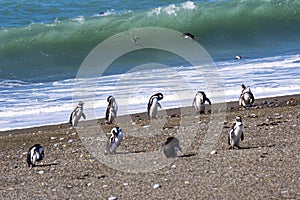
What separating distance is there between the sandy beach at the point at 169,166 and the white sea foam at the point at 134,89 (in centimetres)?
158

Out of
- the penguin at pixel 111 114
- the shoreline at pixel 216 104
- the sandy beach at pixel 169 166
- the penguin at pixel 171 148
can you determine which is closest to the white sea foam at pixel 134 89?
the shoreline at pixel 216 104

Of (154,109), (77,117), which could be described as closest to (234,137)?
(154,109)

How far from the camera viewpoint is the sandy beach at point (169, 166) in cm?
795

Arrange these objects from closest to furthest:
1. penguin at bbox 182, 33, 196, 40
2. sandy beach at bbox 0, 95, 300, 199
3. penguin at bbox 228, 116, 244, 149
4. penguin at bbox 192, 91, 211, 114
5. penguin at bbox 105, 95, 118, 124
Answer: sandy beach at bbox 0, 95, 300, 199, penguin at bbox 228, 116, 244, 149, penguin at bbox 105, 95, 118, 124, penguin at bbox 192, 91, 211, 114, penguin at bbox 182, 33, 196, 40

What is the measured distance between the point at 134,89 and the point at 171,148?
5.84 metres

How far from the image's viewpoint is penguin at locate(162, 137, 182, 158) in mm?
9359

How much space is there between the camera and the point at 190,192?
25.8 ft

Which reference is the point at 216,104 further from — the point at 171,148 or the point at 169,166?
the point at 169,166

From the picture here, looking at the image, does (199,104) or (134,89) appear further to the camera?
(134,89)

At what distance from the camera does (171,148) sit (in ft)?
31.1

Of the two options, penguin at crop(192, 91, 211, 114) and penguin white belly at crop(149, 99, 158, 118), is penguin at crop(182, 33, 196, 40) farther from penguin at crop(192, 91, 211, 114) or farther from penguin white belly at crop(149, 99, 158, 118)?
penguin white belly at crop(149, 99, 158, 118)

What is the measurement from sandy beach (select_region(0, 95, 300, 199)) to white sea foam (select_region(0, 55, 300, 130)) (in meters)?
1.58

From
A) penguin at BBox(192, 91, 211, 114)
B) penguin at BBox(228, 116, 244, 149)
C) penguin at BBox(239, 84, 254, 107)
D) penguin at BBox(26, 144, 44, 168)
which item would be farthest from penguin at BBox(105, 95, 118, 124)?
penguin at BBox(228, 116, 244, 149)

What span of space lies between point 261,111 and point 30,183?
4.76 m
